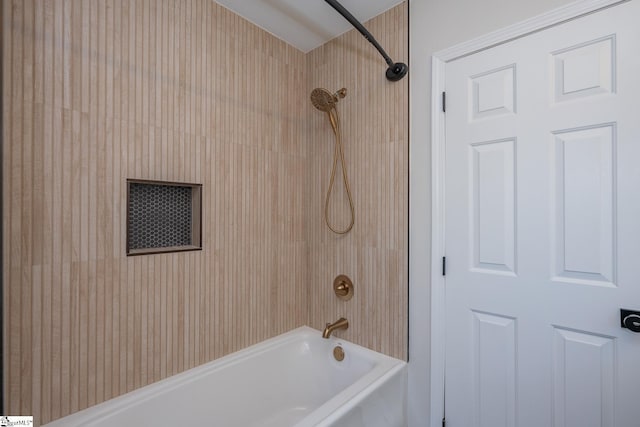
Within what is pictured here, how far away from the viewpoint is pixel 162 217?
1544 millimetres

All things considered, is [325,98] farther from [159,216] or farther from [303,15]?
[159,216]

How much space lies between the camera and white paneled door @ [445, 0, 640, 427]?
114cm

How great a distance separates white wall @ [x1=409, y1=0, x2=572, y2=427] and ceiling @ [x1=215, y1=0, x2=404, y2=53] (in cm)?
25

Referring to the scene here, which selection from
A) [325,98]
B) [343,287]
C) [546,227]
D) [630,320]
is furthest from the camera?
[343,287]

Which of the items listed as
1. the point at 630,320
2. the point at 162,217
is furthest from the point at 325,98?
the point at 630,320

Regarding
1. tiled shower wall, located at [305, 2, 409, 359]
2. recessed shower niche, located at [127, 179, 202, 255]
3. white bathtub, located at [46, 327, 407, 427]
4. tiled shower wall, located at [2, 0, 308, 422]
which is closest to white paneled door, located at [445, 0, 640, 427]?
tiled shower wall, located at [305, 2, 409, 359]

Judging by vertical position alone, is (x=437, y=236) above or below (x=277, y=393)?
above

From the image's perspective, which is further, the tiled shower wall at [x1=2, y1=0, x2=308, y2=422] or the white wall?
the white wall

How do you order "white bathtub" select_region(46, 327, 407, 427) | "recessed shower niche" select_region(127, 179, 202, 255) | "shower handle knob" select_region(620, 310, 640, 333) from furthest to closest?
"recessed shower niche" select_region(127, 179, 202, 255) → "white bathtub" select_region(46, 327, 407, 427) → "shower handle knob" select_region(620, 310, 640, 333)

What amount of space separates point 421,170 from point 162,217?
1.34 m

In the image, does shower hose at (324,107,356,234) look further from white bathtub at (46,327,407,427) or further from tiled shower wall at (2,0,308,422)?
white bathtub at (46,327,407,427)

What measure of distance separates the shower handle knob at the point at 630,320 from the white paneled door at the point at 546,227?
0.02 metres

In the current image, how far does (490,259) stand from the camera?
55.9 inches

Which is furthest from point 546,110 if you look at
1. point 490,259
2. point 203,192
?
point 203,192
